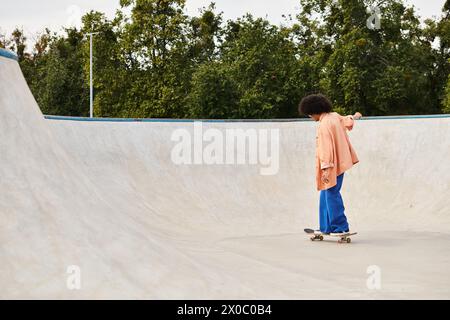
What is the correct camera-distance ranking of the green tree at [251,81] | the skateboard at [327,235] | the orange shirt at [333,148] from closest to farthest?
the skateboard at [327,235] < the orange shirt at [333,148] < the green tree at [251,81]

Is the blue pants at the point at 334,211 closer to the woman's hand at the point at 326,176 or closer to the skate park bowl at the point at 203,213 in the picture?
the woman's hand at the point at 326,176

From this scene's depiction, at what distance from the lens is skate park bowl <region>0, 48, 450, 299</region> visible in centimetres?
485

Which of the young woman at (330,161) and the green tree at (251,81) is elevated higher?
the green tree at (251,81)

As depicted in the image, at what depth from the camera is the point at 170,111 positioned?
34875mm

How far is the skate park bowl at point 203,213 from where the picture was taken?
15.9 ft

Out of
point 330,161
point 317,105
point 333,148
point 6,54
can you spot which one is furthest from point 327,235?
point 6,54

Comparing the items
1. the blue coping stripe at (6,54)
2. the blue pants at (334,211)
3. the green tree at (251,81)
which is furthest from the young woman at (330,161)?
the green tree at (251,81)

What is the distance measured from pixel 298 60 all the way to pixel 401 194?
75.8 ft

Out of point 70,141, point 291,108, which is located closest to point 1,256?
point 70,141

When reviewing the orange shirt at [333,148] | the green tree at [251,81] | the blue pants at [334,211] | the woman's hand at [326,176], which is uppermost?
the green tree at [251,81]

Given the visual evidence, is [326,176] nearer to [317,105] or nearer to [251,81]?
[317,105]

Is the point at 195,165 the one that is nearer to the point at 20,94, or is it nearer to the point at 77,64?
the point at 20,94

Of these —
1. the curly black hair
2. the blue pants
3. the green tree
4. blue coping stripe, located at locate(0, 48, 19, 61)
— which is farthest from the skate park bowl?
the green tree

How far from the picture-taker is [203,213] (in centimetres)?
1070
